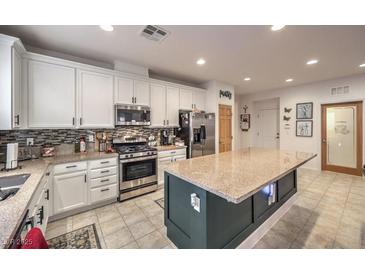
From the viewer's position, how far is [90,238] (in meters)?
1.92

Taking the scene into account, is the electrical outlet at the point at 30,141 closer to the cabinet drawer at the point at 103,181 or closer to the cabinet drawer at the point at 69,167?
the cabinet drawer at the point at 69,167

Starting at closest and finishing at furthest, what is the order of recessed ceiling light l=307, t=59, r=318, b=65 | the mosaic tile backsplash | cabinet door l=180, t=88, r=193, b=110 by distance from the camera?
1. the mosaic tile backsplash
2. recessed ceiling light l=307, t=59, r=318, b=65
3. cabinet door l=180, t=88, r=193, b=110

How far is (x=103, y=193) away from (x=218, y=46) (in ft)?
10.1

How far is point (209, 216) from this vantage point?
1.37m

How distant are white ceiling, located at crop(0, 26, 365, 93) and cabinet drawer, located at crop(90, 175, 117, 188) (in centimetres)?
215

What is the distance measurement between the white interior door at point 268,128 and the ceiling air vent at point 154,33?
5.25 m

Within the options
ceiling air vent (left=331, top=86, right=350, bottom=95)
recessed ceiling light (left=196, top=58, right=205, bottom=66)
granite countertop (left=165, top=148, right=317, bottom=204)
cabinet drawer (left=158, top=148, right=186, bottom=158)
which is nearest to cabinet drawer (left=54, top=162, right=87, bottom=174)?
cabinet drawer (left=158, top=148, right=186, bottom=158)

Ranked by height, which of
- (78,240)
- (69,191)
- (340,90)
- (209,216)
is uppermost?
(340,90)

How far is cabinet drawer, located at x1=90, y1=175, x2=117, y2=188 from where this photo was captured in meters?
2.54

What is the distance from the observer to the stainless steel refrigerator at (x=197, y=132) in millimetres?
3875

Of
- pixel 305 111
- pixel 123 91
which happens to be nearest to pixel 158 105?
pixel 123 91

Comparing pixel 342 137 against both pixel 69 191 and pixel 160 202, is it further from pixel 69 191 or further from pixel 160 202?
pixel 69 191

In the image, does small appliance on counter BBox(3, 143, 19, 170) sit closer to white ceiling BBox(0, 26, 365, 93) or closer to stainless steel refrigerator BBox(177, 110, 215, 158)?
white ceiling BBox(0, 26, 365, 93)
